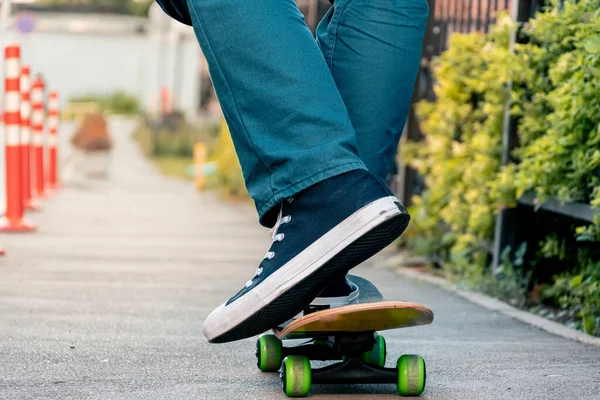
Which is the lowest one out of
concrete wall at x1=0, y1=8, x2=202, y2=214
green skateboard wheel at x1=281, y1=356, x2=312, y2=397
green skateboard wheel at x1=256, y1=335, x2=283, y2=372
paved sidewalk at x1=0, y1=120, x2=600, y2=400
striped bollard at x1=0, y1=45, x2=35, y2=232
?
concrete wall at x1=0, y1=8, x2=202, y2=214

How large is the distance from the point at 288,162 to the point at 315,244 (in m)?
0.17

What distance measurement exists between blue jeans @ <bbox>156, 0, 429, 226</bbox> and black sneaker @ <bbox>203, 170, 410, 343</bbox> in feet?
0.15

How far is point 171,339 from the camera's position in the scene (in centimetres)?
298

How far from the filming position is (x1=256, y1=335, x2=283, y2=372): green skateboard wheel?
8.19 ft

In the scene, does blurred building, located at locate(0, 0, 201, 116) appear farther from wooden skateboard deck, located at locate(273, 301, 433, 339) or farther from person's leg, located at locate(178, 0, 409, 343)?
wooden skateboard deck, located at locate(273, 301, 433, 339)

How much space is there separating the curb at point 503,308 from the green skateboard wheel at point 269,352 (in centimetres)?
102

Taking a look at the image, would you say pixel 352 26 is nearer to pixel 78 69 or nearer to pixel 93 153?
pixel 93 153

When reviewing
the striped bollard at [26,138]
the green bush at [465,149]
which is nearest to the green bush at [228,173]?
the striped bollard at [26,138]

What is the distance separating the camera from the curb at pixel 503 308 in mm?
3260

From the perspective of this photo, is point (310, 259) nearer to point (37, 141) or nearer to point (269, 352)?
point (269, 352)

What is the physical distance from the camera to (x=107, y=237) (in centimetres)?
693

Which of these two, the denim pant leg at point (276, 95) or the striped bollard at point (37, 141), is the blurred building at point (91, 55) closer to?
the striped bollard at point (37, 141)

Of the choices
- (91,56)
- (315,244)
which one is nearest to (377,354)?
(315,244)

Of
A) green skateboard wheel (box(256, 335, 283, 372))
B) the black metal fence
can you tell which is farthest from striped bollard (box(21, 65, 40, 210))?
green skateboard wheel (box(256, 335, 283, 372))
